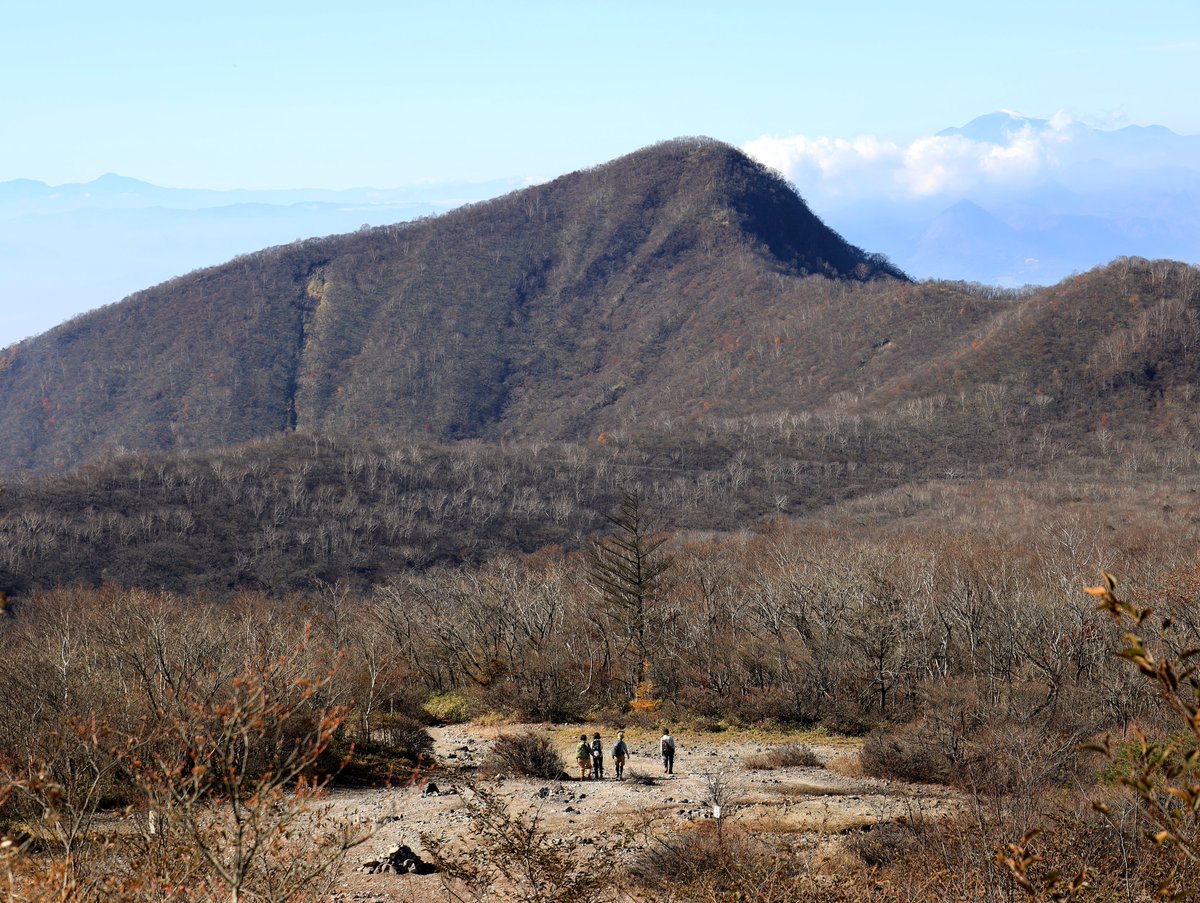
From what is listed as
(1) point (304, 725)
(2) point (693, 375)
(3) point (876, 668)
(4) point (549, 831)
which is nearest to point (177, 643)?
(1) point (304, 725)

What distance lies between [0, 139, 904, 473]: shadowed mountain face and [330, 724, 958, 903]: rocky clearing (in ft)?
382

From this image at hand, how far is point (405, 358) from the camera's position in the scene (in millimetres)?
172625

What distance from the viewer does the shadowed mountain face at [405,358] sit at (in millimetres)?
158875

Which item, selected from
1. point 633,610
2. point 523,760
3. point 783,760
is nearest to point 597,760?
point 523,760

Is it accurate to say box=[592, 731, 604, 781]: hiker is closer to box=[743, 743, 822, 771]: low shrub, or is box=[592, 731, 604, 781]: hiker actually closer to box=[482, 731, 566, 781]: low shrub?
box=[482, 731, 566, 781]: low shrub

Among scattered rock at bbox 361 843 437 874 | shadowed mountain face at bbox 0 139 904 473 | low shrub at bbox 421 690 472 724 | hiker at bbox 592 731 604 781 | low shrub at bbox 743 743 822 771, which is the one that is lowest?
low shrub at bbox 421 690 472 724

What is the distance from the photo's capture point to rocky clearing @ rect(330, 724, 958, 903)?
66.8ft

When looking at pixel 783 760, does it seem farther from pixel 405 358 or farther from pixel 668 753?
pixel 405 358

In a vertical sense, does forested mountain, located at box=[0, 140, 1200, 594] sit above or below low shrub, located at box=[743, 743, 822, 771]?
above

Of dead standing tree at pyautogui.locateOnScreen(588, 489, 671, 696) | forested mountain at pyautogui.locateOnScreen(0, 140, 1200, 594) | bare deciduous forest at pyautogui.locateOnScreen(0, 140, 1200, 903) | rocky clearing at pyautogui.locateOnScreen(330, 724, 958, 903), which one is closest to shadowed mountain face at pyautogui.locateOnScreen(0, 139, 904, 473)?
forested mountain at pyautogui.locateOnScreen(0, 140, 1200, 594)

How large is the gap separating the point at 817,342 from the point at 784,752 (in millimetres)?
129431

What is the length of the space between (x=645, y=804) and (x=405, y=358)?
153697 mm

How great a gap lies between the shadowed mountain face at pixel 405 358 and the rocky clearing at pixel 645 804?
116m

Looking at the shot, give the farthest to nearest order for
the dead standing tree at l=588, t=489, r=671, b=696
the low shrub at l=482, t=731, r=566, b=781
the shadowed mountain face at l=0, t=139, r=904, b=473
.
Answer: the shadowed mountain face at l=0, t=139, r=904, b=473
the dead standing tree at l=588, t=489, r=671, b=696
the low shrub at l=482, t=731, r=566, b=781
